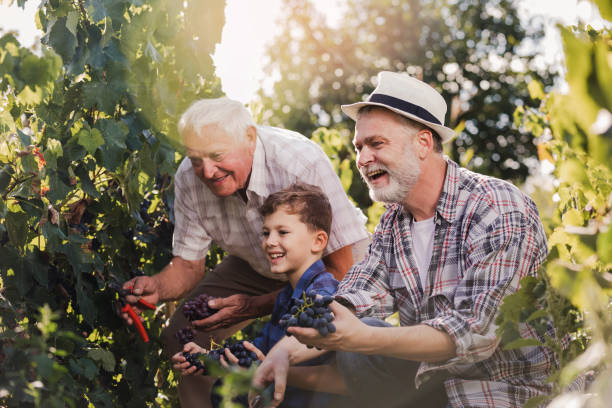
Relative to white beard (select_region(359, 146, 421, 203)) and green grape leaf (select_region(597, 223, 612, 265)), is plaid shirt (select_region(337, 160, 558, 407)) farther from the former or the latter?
green grape leaf (select_region(597, 223, 612, 265))

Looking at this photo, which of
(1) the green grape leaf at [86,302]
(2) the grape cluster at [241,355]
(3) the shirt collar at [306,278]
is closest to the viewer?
(2) the grape cluster at [241,355]

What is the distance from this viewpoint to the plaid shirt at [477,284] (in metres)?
2.17

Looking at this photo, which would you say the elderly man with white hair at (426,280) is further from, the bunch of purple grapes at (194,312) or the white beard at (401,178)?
the bunch of purple grapes at (194,312)

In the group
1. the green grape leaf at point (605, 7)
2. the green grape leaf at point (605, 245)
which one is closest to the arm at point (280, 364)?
the green grape leaf at point (605, 245)

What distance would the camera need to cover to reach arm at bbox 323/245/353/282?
11.1 ft

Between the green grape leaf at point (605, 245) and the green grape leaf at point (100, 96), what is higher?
the green grape leaf at point (605, 245)

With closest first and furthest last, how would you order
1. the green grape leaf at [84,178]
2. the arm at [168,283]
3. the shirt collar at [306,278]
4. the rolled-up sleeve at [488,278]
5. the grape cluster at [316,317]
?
the grape cluster at [316,317] < the rolled-up sleeve at [488,278] < the green grape leaf at [84,178] < the shirt collar at [306,278] < the arm at [168,283]

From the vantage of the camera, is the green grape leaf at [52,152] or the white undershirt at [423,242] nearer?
the green grape leaf at [52,152]

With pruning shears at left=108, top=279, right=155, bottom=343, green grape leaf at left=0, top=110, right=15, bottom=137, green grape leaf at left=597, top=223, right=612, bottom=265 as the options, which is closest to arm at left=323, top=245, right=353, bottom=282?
pruning shears at left=108, top=279, right=155, bottom=343

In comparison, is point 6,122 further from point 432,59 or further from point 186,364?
point 432,59

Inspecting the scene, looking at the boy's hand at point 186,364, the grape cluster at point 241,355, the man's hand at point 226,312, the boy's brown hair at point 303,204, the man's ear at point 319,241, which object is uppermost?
the boy's brown hair at point 303,204

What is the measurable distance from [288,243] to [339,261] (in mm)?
403

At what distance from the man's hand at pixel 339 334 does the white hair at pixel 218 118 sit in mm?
1410

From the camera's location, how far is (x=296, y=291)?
300cm
